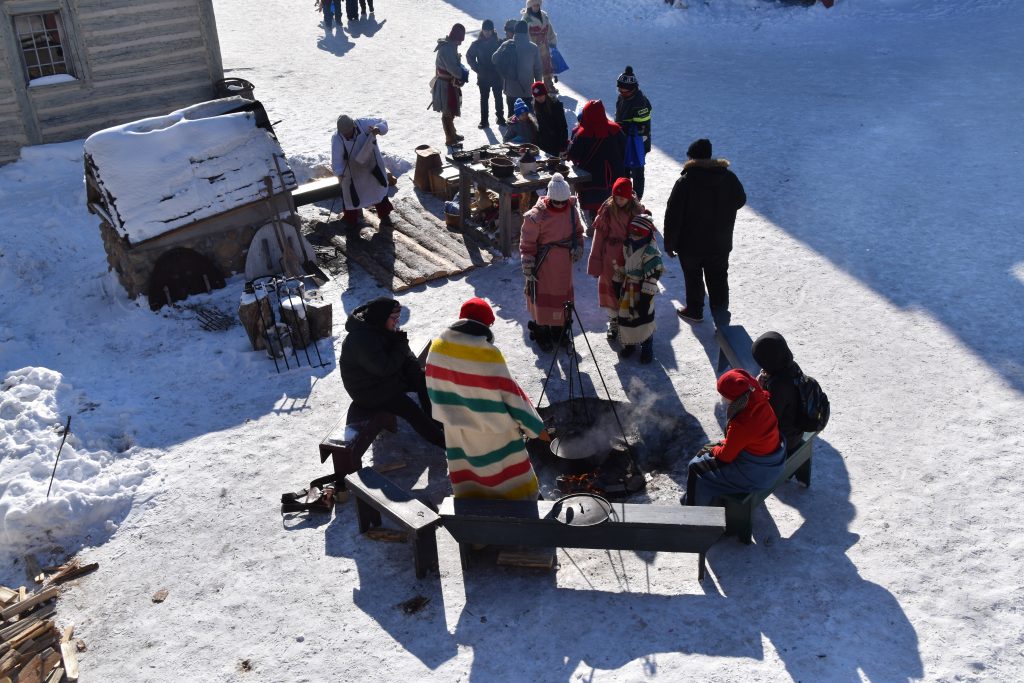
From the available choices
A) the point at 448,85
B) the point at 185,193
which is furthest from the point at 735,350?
the point at 448,85

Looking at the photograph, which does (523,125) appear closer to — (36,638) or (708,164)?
(708,164)

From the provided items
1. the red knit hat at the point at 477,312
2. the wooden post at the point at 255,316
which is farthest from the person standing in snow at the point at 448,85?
the red knit hat at the point at 477,312

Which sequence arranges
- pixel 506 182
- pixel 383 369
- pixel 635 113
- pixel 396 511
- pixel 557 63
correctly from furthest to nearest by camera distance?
pixel 557 63 < pixel 635 113 < pixel 506 182 < pixel 383 369 < pixel 396 511

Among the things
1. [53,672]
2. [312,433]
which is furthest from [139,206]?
[53,672]

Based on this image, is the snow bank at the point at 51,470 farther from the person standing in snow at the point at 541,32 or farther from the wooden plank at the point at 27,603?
the person standing in snow at the point at 541,32

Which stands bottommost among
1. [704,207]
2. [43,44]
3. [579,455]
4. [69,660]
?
[69,660]

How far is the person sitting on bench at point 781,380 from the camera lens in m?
6.21

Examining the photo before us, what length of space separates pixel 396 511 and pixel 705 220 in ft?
13.6

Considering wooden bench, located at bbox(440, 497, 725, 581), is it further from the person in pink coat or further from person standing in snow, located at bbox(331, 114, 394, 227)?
person standing in snow, located at bbox(331, 114, 394, 227)

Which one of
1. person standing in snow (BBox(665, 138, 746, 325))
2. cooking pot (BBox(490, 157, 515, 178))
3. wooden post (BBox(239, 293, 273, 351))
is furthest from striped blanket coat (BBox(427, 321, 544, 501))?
cooking pot (BBox(490, 157, 515, 178))

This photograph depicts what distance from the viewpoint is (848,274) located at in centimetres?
977

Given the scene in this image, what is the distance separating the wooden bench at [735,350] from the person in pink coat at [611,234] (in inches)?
39.7

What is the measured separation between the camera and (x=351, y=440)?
725 cm

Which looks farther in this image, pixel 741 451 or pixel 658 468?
pixel 658 468
